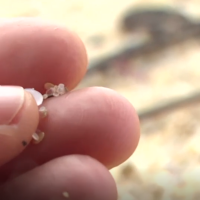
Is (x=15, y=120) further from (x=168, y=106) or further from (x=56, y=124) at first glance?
(x=168, y=106)

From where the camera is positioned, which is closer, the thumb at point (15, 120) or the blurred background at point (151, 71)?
the thumb at point (15, 120)

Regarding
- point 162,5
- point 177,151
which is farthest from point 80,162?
point 162,5

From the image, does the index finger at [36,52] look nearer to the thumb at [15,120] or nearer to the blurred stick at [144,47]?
the thumb at [15,120]

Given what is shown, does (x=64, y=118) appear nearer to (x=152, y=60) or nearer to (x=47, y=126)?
(x=47, y=126)

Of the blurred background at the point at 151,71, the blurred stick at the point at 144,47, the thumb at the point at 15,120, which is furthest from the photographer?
the blurred stick at the point at 144,47

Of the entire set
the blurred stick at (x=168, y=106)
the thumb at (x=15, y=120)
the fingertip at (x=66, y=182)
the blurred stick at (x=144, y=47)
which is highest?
the thumb at (x=15, y=120)

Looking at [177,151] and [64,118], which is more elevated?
[64,118]

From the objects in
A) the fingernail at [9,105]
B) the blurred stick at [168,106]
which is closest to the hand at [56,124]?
the fingernail at [9,105]

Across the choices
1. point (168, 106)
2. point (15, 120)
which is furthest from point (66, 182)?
point (168, 106)
